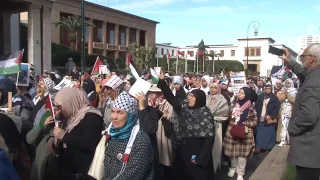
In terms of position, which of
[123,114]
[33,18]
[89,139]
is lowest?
[89,139]

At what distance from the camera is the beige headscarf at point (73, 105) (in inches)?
152

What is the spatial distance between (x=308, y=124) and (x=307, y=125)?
0.02 m

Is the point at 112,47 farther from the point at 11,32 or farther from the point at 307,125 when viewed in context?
the point at 307,125

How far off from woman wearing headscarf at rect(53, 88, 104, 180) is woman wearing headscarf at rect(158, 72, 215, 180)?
198 cm

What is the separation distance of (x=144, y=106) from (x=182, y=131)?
0.75 metres

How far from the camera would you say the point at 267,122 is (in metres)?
9.82

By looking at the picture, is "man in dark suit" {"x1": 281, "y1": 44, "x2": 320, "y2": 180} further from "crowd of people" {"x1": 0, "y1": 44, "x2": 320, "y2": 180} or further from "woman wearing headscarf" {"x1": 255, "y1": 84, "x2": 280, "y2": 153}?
"woman wearing headscarf" {"x1": 255, "y1": 84, "x2": 280, "y2": 153}

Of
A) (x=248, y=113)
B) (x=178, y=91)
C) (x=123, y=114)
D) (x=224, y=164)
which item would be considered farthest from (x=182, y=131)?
(x=178, y=91)

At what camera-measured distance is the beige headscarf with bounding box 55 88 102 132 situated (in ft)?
12.7

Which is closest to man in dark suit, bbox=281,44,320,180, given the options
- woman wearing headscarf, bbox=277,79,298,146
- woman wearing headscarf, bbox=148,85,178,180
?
woman wearing headscarf, bbox=148,85,178,180

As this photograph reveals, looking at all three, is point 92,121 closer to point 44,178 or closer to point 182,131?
point 44,178

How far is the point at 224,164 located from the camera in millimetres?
8602

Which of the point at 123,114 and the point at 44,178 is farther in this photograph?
the point at 44,178

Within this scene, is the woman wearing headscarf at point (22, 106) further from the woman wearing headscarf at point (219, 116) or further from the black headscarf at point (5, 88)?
the woman wearing headscarf at point (219, 116)
